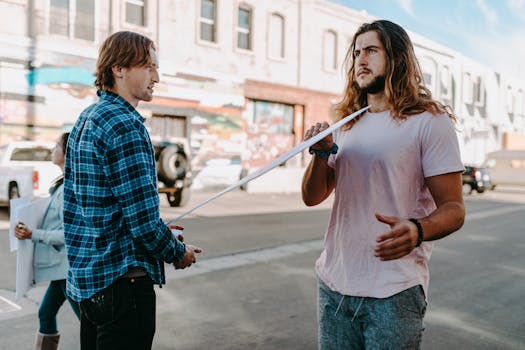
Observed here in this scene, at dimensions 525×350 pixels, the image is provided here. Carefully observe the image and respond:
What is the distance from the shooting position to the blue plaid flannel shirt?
6.54ft

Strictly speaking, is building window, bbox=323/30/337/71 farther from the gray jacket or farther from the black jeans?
the black jeans

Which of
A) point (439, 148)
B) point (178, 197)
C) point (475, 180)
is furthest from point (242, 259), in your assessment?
point (475, 180)

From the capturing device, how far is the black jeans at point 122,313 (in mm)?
2043

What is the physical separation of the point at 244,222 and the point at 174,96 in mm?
9163

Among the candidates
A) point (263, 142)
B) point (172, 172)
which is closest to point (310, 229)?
point (172, 172)

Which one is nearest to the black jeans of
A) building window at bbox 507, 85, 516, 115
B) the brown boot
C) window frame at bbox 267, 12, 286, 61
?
the brown boot

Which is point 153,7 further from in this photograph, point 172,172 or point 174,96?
point 172,172

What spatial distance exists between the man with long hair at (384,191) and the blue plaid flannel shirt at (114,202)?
0.67 metres

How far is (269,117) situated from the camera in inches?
923

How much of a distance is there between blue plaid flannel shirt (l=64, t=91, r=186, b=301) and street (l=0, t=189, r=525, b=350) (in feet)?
8.10

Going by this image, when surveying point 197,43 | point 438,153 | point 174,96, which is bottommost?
point 438,153

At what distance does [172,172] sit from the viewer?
14.4m

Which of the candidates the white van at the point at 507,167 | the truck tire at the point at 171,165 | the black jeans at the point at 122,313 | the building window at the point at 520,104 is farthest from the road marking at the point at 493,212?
the building window at the point at 520,104

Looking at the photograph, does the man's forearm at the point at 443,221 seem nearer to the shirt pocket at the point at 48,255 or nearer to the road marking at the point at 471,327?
the shirt pocket at the point at 48,255
